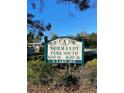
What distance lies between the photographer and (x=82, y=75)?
3.00m

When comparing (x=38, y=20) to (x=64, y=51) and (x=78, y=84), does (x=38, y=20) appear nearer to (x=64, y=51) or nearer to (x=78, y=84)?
(x=64, y=51)

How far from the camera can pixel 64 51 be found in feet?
9.87

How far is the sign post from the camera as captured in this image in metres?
3.00

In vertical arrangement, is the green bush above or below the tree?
below

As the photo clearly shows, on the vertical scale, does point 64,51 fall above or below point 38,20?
below

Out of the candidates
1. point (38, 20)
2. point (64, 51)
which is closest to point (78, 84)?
point (64, 51)

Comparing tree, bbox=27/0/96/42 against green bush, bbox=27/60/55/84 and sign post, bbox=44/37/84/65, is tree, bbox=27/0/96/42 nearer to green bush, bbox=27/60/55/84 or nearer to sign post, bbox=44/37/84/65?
sign post, bbox=44/37/84/65

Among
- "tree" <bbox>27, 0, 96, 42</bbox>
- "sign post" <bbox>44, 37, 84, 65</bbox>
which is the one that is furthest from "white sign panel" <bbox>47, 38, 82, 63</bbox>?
"tree" <bbox>27, 0, 96, 42</bbox>

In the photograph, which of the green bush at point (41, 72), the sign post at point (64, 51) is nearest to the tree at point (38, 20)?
the sign post at point (64, 51)
